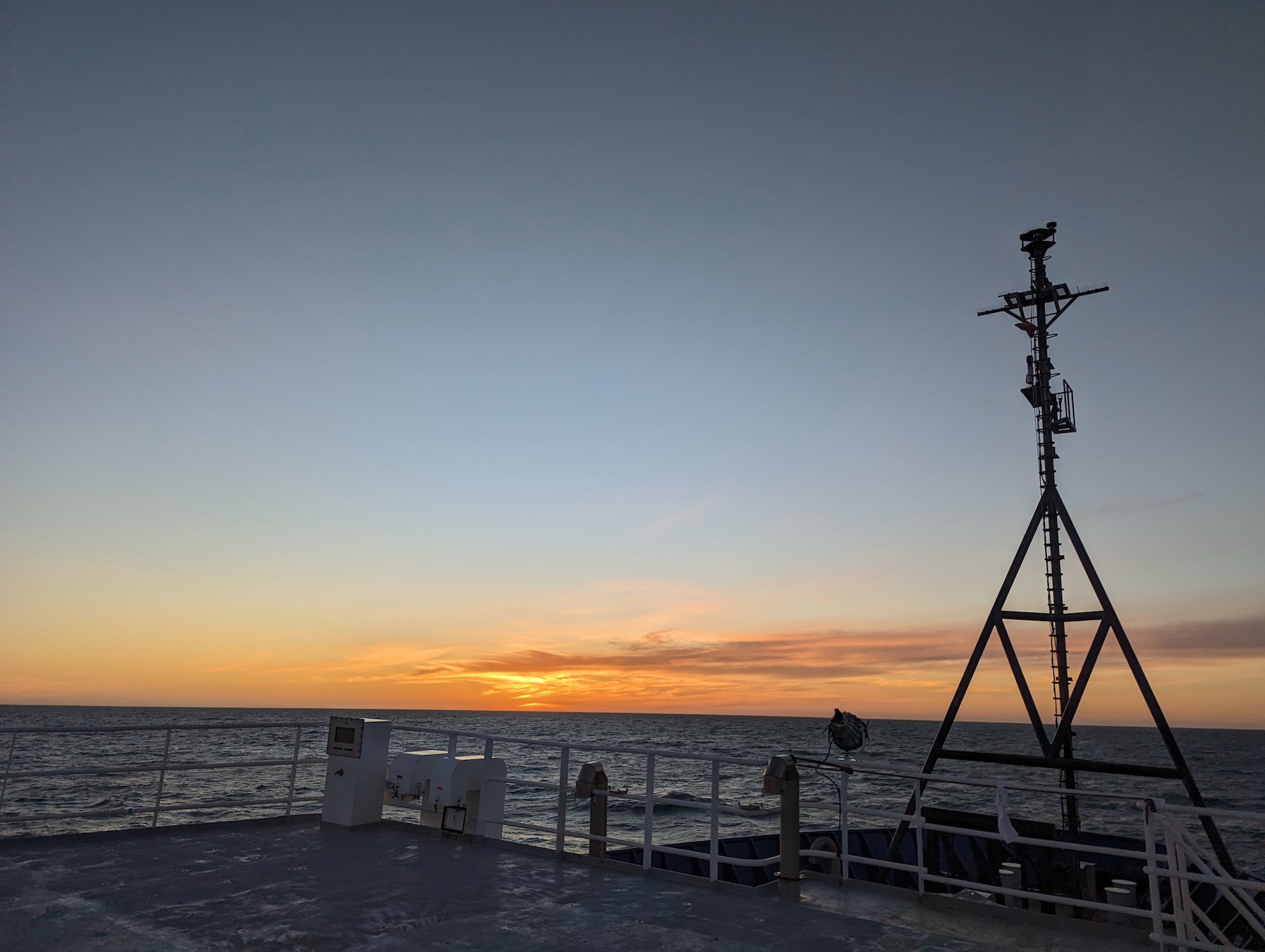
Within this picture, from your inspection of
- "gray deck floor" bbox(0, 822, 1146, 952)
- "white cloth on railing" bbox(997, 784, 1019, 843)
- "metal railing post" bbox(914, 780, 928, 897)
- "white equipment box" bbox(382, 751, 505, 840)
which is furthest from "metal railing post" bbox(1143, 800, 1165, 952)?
"white equipment box" bbox(382, 751, 505, 840)

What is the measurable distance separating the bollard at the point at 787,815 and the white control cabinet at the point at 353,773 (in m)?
4.89

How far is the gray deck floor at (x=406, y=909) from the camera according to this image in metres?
5.64

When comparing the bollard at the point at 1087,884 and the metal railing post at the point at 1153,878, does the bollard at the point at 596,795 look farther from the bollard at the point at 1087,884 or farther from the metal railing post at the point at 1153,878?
the bollard at the point at 1087,884

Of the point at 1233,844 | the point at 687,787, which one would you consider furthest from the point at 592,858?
the point at 687,787

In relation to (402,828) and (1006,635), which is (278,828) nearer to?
(402,828)

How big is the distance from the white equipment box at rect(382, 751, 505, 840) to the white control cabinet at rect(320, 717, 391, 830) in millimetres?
234

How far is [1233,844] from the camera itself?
34000 millimetres

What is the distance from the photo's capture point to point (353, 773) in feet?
32.2

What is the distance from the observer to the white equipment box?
9.52 metres

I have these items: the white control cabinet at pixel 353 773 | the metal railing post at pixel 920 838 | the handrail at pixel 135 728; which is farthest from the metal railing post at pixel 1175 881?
the white control cabinet at pixel 353 773

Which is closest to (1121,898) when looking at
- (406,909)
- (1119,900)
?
(1119,900)

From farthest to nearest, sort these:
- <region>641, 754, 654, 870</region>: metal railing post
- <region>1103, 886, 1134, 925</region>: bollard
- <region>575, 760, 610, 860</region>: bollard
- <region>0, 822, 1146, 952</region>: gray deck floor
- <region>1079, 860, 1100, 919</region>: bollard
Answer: <region>1079, 860, 1100, 919</region>: bollard
<region>1103, 886, 1134, 925</region>: bollard
<region>575, 760, 610, 860</region>: bollard
<region>641, 754, 654, 870</region>: metal railing post
<region>0, 822, 1146, 952</region>: gray deck floor

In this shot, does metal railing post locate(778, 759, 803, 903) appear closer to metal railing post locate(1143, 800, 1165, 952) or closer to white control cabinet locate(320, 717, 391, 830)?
A: metal railing post locate(1143, 800, 1165, 952)

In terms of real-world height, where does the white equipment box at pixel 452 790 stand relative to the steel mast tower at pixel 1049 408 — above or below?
below
